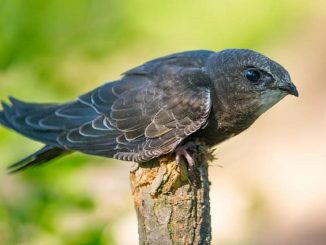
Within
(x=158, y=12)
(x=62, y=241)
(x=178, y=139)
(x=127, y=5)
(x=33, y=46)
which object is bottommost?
(x=62, y=241)

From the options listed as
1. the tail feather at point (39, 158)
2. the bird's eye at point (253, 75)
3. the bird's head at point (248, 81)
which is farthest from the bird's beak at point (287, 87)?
the tail feather at point (39, 158)

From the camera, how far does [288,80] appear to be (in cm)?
501

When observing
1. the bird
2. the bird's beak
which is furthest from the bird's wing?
the bird's beak

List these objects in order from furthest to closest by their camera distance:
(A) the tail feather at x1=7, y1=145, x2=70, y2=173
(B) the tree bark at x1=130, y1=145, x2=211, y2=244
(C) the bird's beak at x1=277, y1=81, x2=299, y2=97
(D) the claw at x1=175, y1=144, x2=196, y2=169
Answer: (A) the tail feather at x1=7, y1=145, x2=70, y2=173
(C) the bird's beak at x1=277, y1=81, x2=299, y2=97
(D) the claw at x1=175, y1=144, x2=196, y2=169
(B) the tree bark at x1=130, y1=145, x2=211, y2=244

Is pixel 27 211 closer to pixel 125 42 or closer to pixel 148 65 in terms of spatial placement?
pixel 148 65

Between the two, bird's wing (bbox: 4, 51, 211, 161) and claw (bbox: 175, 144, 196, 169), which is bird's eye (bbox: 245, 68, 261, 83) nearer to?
bird's wing (bbox: 4, 51, 211, 161)

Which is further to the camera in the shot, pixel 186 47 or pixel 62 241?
pixel 186 47

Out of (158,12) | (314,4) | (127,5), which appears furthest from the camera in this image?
(314,4)

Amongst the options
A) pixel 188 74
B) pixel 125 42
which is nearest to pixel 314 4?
pixel 125 42

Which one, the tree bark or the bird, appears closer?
the tree bark

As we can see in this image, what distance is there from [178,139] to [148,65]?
68 centimetres

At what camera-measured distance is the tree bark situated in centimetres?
438

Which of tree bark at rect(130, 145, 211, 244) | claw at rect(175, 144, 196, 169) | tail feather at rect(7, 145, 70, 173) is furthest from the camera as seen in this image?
tail feather at rect(7, 145, 70, 173)

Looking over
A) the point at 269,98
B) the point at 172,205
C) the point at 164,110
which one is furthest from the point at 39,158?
the point at 269,98
